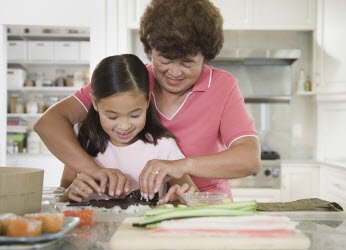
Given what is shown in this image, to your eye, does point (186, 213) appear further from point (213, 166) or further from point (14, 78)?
point (14, 78)

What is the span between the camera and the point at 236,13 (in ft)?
13.5

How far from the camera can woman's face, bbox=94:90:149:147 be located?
1.47 metres

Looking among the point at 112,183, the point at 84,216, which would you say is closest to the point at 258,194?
the point at 112,183

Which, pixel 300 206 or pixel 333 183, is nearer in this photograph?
pixel 300 206

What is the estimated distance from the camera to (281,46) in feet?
14.6

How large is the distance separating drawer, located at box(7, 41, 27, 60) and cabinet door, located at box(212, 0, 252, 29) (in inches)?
112

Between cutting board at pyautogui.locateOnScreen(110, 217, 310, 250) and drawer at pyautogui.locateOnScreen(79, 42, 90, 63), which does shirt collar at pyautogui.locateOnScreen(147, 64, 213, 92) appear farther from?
drawer at pyautogui.locateOnScreen(79, 42, 90, 63)

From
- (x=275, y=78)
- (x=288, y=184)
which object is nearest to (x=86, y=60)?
(x=275, y=78)

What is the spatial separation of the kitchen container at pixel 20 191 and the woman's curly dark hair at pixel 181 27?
0.64 metres

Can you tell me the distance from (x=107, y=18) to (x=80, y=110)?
2467 millimetres

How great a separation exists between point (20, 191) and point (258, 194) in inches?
121

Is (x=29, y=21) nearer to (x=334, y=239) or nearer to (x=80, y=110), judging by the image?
(x=80, y=110)

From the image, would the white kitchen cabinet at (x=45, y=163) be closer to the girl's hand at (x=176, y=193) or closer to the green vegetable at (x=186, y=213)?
the girl's hand at (x=176, y=193)

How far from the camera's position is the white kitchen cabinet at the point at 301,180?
3.93 m
